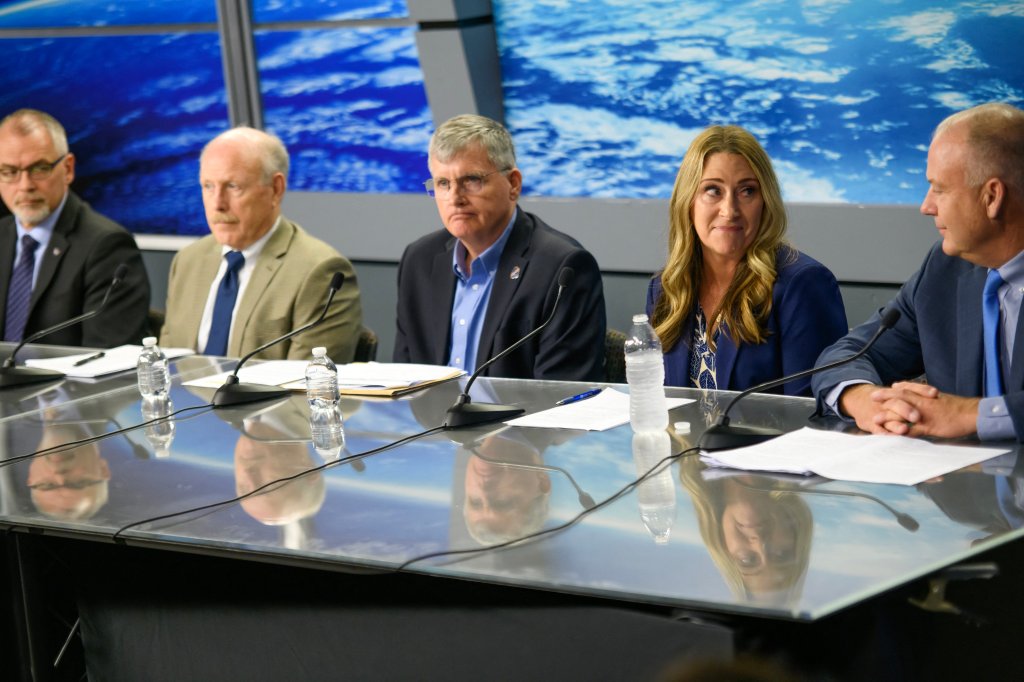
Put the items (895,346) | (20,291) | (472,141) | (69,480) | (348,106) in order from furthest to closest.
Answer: (348,106)
(20,291)
(472,141)
(895,346)
(69,480)

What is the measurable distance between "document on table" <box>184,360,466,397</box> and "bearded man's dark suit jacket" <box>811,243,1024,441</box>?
38.8 inches

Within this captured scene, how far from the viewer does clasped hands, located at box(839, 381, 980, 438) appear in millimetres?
2102

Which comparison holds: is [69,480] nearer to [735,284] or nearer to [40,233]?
[735,284]

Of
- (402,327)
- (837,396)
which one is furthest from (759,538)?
(402,327)

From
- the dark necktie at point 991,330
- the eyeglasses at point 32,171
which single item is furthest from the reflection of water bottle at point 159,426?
the eyeglasses at point 32,171

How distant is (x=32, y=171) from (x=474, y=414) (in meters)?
2.74

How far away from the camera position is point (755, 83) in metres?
4.46

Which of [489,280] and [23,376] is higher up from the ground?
[489,280]

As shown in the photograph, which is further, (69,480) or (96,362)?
(96,362)

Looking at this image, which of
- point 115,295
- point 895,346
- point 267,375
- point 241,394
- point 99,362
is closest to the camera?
point 895,346

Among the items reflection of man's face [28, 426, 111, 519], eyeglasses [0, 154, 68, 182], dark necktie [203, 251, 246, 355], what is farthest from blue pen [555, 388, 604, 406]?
eyeglasses [0, 154, 68, 182]

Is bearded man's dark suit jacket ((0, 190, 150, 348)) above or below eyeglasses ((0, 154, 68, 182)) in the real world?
below

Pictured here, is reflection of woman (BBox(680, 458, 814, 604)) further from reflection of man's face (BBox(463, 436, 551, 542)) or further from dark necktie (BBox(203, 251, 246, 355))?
dark necktie (BBox(203, 251, 246, 355))

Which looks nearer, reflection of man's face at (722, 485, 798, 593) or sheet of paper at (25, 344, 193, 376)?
reflection of man's face at (722, 485, 798, 593)
